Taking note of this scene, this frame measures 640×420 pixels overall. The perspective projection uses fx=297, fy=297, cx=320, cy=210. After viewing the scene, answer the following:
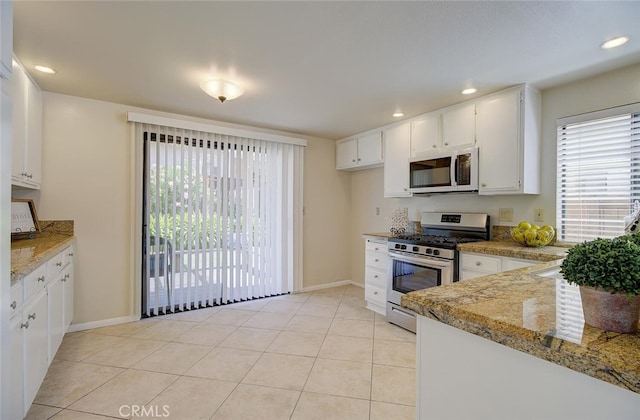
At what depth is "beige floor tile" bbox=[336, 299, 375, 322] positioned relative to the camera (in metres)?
3.36

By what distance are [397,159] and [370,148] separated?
0.54 m

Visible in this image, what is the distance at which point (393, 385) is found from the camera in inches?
82.0

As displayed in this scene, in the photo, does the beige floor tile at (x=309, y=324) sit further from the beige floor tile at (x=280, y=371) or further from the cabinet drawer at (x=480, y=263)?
the cabinet drawer at (x=480, y=263)

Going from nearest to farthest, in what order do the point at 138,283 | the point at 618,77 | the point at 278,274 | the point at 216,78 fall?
the point at 618,77, the point at 216,78, the point at 138,283, the point at 278,274

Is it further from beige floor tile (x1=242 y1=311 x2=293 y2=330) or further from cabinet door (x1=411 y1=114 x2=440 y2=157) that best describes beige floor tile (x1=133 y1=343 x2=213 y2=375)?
cabinet door (x1=411 y1=114 x2=440 y2=157)

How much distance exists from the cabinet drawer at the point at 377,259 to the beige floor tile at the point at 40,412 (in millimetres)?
2929

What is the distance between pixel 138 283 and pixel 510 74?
4.04 meters

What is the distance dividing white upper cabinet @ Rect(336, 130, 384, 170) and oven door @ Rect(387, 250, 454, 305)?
138cm

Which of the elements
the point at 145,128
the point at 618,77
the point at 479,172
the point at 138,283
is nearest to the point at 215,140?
the point at 145,128

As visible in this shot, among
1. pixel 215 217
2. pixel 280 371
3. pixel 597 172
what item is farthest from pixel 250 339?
pixel 597 172

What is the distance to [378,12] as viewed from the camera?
1643 mm

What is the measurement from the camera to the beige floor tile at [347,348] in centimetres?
247

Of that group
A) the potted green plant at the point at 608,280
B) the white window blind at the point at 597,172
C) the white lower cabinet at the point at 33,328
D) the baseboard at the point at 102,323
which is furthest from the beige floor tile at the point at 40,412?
→ the white window blind at the point at 597,172

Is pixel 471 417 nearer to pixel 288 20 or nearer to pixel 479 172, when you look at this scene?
pixel 288 20
